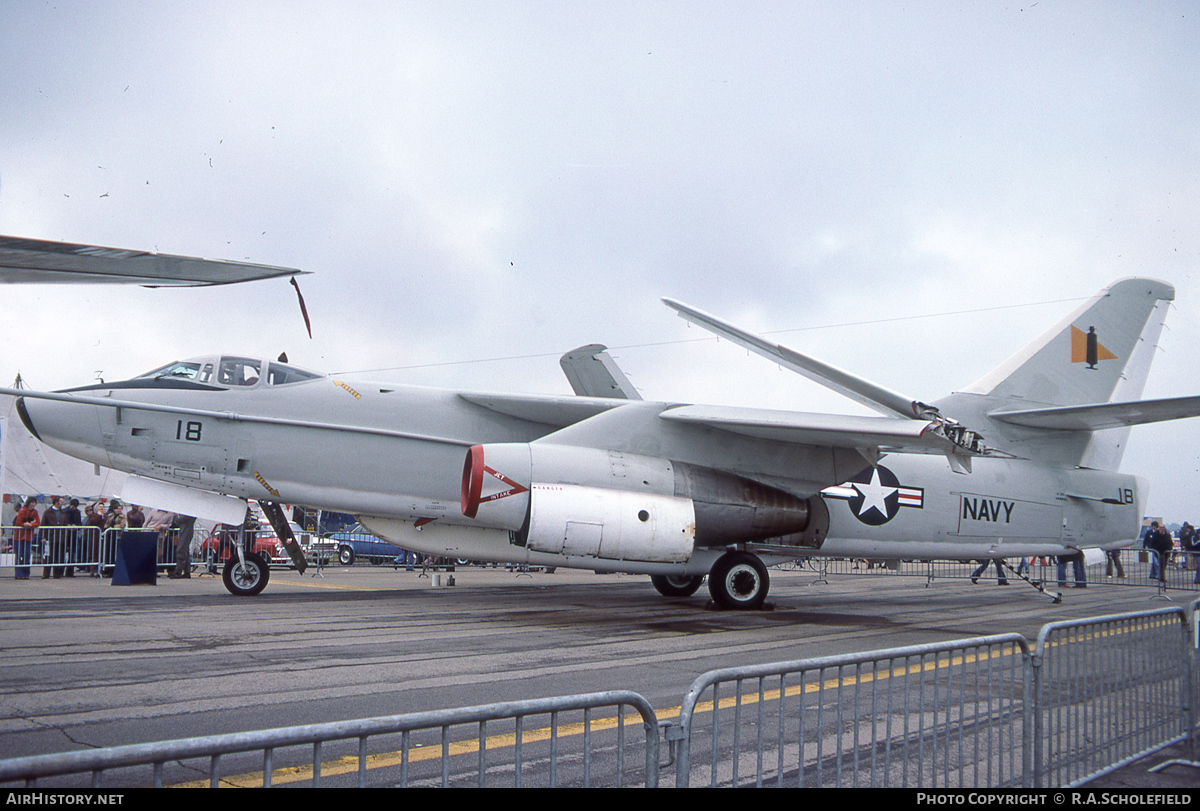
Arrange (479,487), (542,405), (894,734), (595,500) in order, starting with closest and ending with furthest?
(894,734)
(479,487)
(595,500)
(542,405)

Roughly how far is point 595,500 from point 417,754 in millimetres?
5697

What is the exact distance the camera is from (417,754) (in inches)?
186

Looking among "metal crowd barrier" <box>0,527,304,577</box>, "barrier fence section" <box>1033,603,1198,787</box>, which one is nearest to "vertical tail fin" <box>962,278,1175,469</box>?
"barrier fence section" <box>1033,603,1198,787</box>

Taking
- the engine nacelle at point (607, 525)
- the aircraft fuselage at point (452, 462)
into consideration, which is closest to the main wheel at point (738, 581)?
the aircraft fuselage at point (452, 462)

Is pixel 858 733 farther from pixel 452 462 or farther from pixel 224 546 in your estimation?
pixel 224 546

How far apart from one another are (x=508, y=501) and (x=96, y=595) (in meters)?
7.56

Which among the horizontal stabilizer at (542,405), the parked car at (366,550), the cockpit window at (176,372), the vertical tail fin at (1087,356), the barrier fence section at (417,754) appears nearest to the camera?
the barrier fence section at (417,754)

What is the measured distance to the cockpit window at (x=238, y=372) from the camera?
39.4 ft

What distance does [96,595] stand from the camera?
13.1 metres

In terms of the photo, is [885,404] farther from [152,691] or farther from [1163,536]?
[1163,536]

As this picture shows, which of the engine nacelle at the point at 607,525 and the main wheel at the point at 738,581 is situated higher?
the engine nacelle at the point at 607,525

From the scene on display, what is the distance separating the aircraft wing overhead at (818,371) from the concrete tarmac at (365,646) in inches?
109

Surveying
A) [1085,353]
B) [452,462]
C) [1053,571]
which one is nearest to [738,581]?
[452,462]

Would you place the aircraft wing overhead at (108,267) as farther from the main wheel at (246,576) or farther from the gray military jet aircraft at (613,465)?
the main wheel at (246,576)
